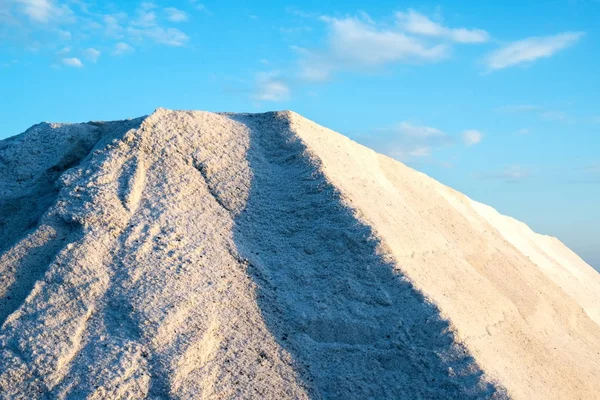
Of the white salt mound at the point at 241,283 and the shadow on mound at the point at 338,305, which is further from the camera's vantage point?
the shadow on mound at the point at 338,305

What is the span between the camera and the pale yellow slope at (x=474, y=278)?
561 centimetres

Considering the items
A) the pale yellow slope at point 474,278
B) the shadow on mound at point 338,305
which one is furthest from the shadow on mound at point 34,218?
the pale yellow slope at point 474,278

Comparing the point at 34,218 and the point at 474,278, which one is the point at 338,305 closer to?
the point at 474,278

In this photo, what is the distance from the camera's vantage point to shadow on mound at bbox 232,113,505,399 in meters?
4.79

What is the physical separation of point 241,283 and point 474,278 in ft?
8.93

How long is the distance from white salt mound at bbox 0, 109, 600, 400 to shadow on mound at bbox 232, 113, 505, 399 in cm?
2

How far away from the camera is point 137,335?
4.70 m

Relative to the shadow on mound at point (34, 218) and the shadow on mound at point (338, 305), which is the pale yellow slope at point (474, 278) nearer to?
the shadow on mound at point (338, 305)

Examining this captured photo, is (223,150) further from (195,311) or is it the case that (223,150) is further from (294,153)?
(195,311)

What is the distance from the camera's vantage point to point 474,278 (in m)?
6.61

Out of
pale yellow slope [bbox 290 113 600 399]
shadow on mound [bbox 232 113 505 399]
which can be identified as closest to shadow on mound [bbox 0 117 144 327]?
shadow on mound [bbox 232 113 505 399]

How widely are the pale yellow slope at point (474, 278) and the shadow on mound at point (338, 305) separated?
0.67 ft

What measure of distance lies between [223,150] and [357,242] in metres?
1.91

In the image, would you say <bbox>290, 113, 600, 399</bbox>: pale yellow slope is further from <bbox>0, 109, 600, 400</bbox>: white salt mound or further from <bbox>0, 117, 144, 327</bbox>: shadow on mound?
<bbox>0, 117, 144, 327</bbox>: shadow on mound
